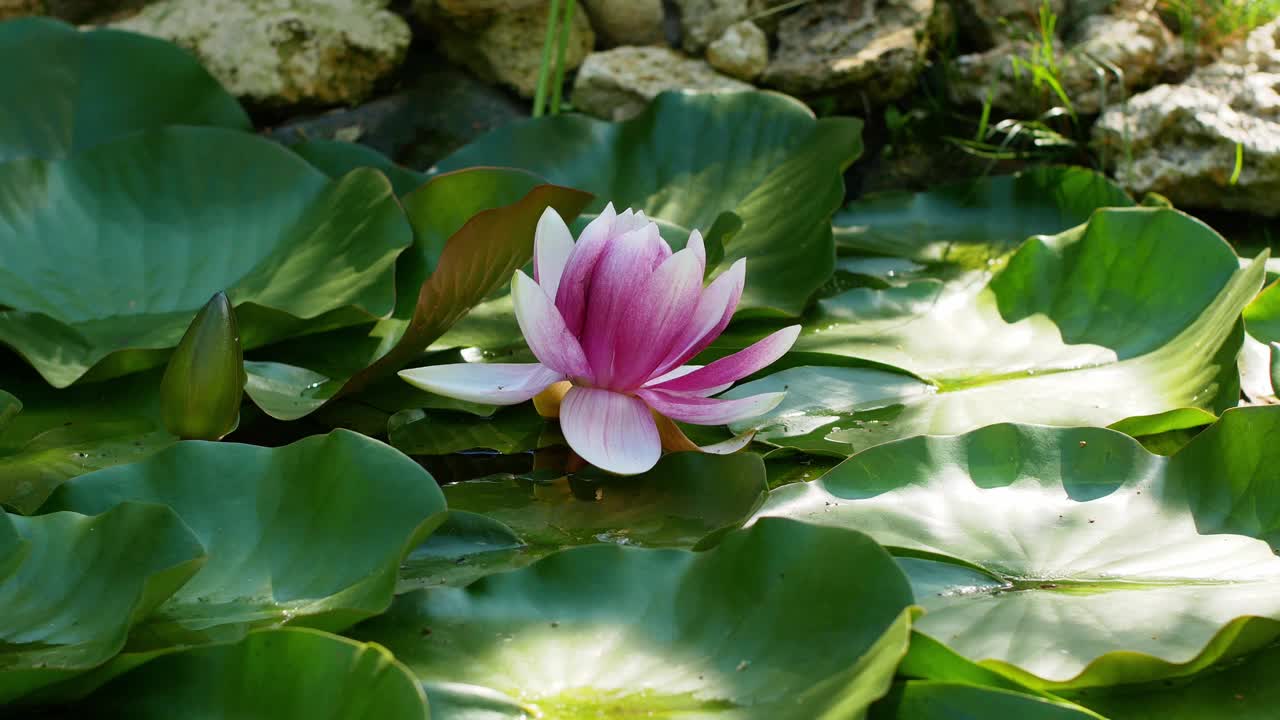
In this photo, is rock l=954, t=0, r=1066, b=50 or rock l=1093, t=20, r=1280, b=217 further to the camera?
rock l=954, t=0, r=1066, b=50

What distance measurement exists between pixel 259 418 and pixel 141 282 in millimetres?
272

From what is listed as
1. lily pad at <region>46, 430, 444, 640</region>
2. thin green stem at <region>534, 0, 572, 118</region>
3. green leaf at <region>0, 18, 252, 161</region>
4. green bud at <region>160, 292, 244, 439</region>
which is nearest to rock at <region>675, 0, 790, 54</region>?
thin green stem at <region>534, 0, 572, 118</region>

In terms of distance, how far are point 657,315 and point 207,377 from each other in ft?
1.26

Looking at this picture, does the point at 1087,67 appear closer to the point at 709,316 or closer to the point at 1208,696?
the point at 709,316

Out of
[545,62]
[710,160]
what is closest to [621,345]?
[710,160]

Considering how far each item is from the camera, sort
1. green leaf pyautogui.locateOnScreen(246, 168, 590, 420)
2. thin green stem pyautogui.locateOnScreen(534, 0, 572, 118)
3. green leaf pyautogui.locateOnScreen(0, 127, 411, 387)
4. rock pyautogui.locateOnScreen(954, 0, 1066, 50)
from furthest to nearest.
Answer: rock pyautogui.locateOnScreen(954, 0, 1066, 50)
thin green stem pyautogui.locateOnScreen(534, 0, 572, 118)
green leaf pyautogui.locateOnScreen(0, 127, 411, 387)
green leaf pyautogui.locateOnScreen(246, 168, 590, 420)

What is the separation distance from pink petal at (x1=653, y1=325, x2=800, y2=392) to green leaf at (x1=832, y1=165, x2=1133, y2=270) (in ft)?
2.26

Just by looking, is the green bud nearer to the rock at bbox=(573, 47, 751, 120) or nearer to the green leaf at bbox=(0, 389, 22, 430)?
the green leaf at bbox=(0, 389, 22, 430)

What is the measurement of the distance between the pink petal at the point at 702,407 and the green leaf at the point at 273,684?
0.41 m

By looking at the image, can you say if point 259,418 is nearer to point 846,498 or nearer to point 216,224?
point 216,224

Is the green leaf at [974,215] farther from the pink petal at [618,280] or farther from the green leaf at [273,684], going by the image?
the green leaf at [273,684]

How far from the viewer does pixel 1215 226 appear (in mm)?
1827

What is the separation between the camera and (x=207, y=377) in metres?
0.94

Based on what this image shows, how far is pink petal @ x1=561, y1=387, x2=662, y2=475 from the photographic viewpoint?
905 millimetres
